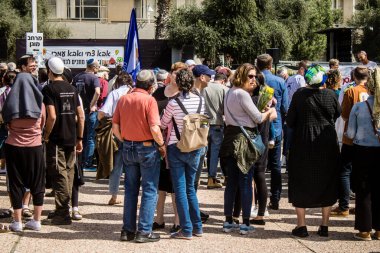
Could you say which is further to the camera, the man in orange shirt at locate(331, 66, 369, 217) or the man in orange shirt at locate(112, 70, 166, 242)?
the man in orange shirt at locate(331, 66, 369, 217)

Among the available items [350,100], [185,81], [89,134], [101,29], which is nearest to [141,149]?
[185,81]

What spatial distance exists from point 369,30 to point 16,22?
70.5ft

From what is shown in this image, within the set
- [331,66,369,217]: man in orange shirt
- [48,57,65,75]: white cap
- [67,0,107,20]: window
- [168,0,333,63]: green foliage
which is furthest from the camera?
[67,0,107,20]: window

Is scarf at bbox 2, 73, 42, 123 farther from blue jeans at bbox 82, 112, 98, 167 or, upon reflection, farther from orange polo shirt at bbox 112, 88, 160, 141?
blue jeans at bbox 82, 112, 98, 167

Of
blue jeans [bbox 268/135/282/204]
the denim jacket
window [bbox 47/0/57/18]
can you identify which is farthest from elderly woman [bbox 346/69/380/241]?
window [bbox 47/0/57/18]

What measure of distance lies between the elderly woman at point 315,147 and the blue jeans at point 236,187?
20.3 inches

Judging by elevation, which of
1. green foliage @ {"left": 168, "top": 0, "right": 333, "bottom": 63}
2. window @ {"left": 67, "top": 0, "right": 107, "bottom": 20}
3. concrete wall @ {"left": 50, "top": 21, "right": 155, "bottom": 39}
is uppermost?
window @ {"left": 67, "top": 0, "right": 107, "bottom": 20}

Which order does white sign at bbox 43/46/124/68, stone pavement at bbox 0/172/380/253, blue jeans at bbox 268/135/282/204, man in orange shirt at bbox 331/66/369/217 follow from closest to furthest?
1. stone pavement at bbox 0/172/380/253
2. man in orange shirt at bbox 331/66/369/217
3. blue jeans at bbox 268/135/282/204
4. white sign at bbox 43/46/124/68

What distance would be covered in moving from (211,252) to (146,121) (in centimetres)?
154

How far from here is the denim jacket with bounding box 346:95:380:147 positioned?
8195mm

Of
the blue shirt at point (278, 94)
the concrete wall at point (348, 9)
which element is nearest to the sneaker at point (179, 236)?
the blue shirt at point (278, 94)

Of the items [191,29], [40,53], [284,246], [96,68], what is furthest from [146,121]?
[191,29]

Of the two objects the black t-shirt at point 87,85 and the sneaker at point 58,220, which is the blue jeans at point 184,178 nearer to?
the sneaker at point 58,220

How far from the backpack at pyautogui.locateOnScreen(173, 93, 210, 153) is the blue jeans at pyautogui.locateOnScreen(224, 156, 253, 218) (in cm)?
54
